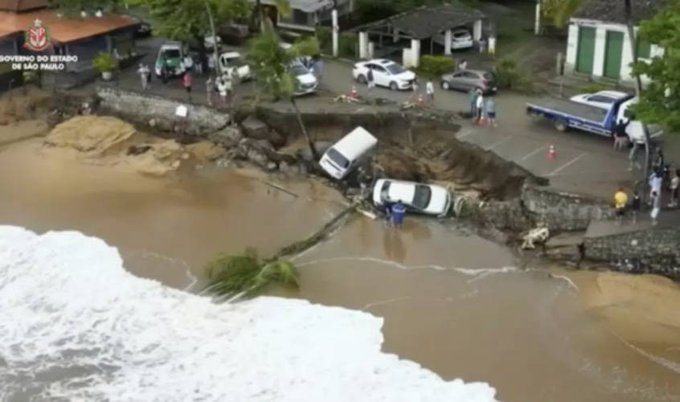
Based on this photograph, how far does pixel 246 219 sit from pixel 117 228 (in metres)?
5.01

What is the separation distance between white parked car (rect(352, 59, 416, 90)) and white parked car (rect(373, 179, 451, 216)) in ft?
30.8

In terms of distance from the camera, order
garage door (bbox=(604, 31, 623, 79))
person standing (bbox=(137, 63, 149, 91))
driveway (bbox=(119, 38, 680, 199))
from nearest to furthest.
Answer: driveway (bbox=(119, 38, 680, 199))
garage door (bbox=(604, 31, 623, 79))
person standing (bbox=(137, 63, 149, 91))

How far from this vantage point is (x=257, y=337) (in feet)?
97.0

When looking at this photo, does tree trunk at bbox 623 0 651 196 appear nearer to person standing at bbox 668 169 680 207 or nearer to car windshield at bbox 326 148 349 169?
person standing at bbox 668 169 680 207

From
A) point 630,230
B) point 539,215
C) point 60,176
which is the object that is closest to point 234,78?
point 60,176

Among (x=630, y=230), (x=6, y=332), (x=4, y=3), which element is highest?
(x=4, y=3)

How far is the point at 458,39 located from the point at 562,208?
18.4m

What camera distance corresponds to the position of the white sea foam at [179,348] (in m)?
27.2

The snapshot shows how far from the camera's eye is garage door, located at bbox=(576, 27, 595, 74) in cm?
4488

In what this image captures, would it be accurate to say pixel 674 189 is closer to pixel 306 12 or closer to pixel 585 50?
pixel 585 50

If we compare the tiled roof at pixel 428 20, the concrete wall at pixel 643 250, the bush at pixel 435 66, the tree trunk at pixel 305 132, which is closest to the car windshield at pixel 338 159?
the tree trunk at pixel 305 132

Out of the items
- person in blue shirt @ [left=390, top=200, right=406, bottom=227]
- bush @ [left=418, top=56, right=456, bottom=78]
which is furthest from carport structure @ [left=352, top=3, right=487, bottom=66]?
person in blue shirt @ [left=390, top=200, right=406, bottom=227]

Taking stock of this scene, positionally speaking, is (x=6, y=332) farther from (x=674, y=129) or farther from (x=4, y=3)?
(x=4, y=3)

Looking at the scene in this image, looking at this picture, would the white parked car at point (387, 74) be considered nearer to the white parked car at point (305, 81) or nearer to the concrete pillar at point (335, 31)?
the white parked car at point (305, 81)
